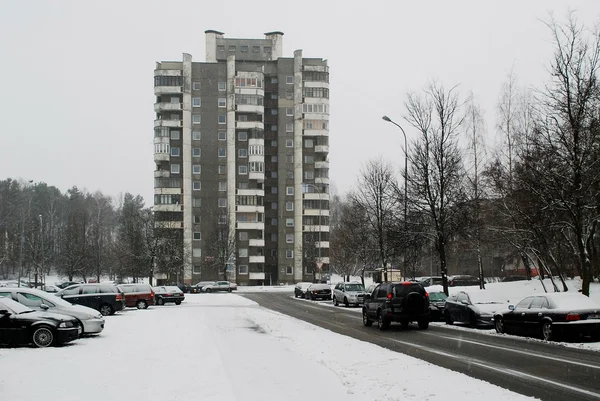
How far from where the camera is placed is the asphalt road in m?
10.1

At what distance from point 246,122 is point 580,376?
274 ft

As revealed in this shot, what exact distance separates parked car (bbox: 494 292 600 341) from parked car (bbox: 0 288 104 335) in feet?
45.0

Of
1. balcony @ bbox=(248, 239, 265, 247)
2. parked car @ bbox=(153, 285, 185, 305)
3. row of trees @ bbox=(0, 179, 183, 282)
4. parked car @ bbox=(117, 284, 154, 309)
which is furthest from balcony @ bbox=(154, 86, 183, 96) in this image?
parked car @ bbox=(117, 284, 154, 309)

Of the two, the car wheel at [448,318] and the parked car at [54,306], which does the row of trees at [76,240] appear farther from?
the car wheel at [448,318]

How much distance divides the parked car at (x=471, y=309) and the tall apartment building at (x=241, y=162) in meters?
61.9

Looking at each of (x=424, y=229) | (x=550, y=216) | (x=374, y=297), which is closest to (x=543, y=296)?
(x=374, y=297)

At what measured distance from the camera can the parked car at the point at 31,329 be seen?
15930 millimetres

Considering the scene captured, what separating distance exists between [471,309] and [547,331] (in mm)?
5538

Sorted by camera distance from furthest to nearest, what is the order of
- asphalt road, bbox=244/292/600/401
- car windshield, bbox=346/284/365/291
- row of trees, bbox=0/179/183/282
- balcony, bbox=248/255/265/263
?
balcony, bbox=248/255/265/263, row of trees, bbox=0/179/183/282, car windshield, bbox=346/284/365/291, asphalt road, bbox=244/292/600/401

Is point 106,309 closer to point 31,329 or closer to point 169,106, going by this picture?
point 31,329

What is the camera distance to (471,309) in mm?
23062

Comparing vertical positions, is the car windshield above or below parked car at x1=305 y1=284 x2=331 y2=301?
above

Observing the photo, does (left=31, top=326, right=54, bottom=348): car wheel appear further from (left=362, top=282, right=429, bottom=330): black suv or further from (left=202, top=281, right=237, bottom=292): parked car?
(left=202, top=281, right=237, bottom=292): parked car

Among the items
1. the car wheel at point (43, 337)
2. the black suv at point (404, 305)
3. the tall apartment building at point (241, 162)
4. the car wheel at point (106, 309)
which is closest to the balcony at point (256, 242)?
the tall apartment building at point (241, 162)
